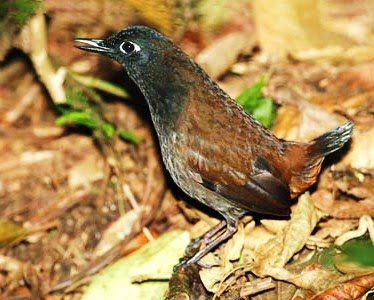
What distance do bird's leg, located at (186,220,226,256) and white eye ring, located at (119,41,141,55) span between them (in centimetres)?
158

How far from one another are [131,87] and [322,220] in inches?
99.5

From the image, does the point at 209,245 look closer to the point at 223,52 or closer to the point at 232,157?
the point at 232,157

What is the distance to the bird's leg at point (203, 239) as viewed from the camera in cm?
541

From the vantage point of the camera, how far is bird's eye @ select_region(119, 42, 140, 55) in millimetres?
5335

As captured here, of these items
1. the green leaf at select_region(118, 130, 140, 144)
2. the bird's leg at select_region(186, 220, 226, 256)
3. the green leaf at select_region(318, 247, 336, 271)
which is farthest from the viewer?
the green leaf at select_region(118, 130, 140, 144)

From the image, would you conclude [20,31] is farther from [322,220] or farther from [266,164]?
[322,220]

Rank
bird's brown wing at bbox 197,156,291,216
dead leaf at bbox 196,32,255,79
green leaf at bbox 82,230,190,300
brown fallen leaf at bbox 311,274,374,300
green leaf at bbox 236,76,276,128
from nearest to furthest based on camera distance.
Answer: brown fallen leaf at bbox 311,274,374,300
bird's brown wing at bbox 197,156,291,216
green leaf at bbox 82,230,190,300
green leaf at bbox 236,76,276,128
dead leaf at bbox 196,32,255,79

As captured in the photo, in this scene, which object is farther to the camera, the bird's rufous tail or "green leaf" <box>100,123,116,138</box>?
"green leaf" <box>100,123,116,138</box>

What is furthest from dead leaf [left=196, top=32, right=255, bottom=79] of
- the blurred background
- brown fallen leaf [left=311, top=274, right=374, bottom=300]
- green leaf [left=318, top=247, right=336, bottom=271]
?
brown fallen leaf [left=311, top=274, right=374, bottom=300]

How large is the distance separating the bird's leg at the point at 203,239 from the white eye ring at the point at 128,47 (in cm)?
158

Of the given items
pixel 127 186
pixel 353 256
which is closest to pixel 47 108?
pixel 127 186

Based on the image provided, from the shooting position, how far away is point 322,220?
542 cm

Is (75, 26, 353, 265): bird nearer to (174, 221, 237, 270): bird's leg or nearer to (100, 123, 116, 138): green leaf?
(174, 221, 237, 270): bird's leg

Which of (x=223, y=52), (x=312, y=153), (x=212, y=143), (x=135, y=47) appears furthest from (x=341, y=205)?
(x=223, y=52)
